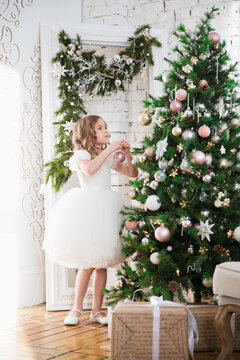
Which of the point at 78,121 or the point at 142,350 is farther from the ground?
the point at 78,121

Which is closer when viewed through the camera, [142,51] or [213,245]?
[213,245]

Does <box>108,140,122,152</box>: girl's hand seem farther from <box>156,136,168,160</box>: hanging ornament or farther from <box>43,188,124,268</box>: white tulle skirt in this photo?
<box>156,136,168,160</box>: hanging ornament

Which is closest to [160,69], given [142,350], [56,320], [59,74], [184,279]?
[59,74]

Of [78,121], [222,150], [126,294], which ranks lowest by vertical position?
[126,294]

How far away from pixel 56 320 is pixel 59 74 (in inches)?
71.5

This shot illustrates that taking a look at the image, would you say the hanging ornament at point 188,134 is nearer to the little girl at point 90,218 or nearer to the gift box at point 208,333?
the little girl at point 90,218

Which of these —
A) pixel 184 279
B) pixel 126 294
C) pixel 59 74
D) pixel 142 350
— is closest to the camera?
pixel 142 350

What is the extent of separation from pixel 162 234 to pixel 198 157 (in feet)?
1.54

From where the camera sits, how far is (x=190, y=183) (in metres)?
2.75

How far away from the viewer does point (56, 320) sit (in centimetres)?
341

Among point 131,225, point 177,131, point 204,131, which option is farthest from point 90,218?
point 204,131

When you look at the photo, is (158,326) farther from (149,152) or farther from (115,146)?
(115,146)

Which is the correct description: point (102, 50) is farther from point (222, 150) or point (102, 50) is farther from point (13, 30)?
point (222, 150)

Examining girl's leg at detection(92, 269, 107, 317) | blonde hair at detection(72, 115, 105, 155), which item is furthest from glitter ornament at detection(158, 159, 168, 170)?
girl's leg at detection(92, 269, 107, 317)
